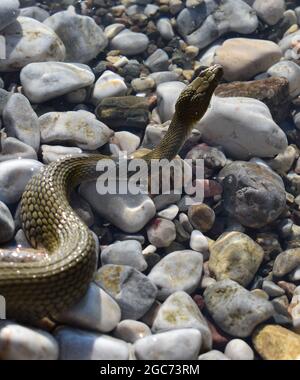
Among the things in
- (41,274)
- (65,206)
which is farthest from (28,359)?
(65,206)

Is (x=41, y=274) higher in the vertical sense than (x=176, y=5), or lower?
lower

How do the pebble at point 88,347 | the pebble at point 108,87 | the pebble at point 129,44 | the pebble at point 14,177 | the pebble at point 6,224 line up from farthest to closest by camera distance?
the pebble at point 129,44
the pebble at point 108,87
the pebble at point 14,177
the pebble at point 6,224
the pebble at point 88,347

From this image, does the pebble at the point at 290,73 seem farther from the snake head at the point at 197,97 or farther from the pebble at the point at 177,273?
the pebble at the point at 177,273

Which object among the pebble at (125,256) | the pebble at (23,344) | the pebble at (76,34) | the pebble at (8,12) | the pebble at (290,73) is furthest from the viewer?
the pebble at (76,34)

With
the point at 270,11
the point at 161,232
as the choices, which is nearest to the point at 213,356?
the point at 161,232

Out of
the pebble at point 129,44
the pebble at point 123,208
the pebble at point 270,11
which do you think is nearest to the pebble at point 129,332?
the pebble at point 123,208

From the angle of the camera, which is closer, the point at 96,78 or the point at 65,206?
the point at 65,206

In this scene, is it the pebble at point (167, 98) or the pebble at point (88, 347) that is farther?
the pebble at point (167, 98)

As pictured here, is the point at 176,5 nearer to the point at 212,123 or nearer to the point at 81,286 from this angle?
the point at 212,123
